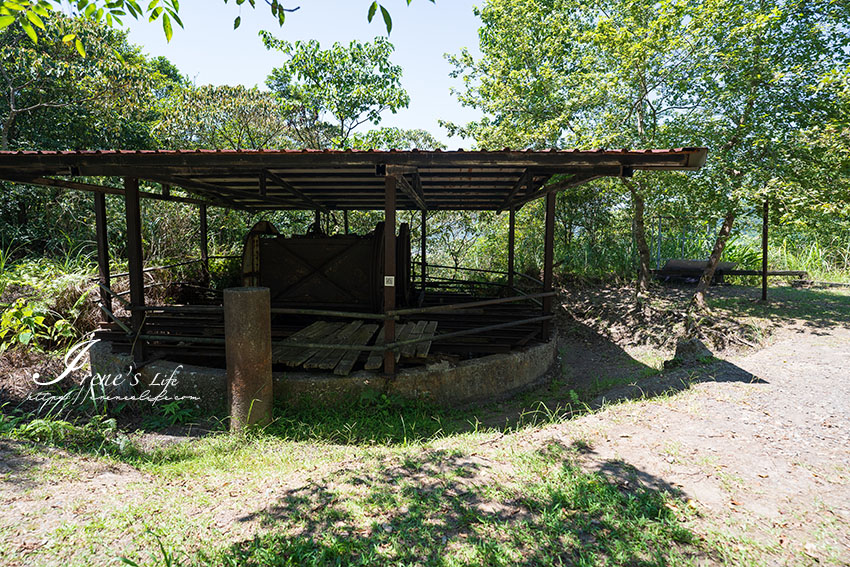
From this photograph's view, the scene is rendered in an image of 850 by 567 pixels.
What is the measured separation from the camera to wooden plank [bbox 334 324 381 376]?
5.61 m

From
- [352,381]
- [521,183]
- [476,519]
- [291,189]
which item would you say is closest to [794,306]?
[521,183]

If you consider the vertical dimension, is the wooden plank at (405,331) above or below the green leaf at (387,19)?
below

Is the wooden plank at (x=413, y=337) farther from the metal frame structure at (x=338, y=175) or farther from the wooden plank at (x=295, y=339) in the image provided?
the wooden plank at (x=295, y=339)

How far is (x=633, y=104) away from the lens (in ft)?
32.8

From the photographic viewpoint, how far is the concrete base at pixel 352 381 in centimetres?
551

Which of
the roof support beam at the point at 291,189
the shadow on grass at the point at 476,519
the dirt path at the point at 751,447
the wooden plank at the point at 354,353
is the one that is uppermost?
the roof support beam at the point at 291,189

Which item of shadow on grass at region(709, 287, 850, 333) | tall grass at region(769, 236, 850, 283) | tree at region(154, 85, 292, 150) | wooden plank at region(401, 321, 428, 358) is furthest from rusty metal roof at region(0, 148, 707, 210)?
tall grass at region(769, 236, 850, 283)

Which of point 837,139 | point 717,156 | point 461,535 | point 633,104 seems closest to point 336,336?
point 461,535

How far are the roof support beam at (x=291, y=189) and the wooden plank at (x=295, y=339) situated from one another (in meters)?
2.34

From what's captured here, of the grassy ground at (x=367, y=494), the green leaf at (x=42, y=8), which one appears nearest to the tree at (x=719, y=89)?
the grassy ground at (x=367, y=494)

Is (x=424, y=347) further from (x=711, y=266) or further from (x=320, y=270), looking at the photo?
(x=711, y=266)

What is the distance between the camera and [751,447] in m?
3.89

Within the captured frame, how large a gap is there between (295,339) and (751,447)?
5.64 meters

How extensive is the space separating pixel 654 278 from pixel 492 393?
398 inches
